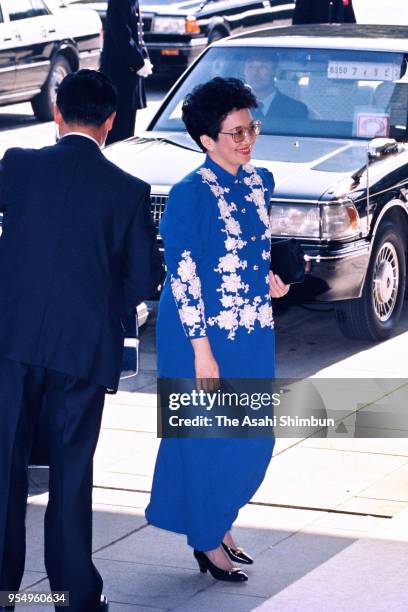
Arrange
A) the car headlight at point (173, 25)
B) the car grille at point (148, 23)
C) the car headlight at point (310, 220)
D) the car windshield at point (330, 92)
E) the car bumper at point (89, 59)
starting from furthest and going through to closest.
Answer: the car grille at point (148, 23) < the car headlight at point (173, 25) < the car bumper at point (89, 59) < the car windshield at point (330, 92) < the car headlight at point (310, 220)

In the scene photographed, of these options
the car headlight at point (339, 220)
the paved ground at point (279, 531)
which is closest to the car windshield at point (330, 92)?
the car headlight at point (339, 220)

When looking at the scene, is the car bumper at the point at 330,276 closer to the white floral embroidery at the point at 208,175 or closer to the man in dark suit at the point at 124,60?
the white floral embroidery at the point at 208,175

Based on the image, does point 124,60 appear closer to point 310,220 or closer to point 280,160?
point 280,160

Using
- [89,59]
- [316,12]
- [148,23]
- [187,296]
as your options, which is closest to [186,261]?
[187,296]

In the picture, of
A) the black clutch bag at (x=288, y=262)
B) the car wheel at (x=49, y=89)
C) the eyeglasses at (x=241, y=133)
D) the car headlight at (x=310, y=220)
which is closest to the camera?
the eyeglasses at (x=241, y=133)

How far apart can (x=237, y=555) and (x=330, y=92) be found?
4.90 meters

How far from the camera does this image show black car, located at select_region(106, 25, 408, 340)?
861 cm

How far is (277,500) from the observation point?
6312 mm

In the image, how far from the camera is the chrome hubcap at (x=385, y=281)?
913 centimetres

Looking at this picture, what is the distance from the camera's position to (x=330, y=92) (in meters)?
9.77

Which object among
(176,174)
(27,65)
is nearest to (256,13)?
(27,65)

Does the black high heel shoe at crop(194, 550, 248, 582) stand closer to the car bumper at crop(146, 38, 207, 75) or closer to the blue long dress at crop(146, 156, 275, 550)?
the blue long dress at crop(146, 156, 275, 550)

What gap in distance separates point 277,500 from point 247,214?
1567 mm

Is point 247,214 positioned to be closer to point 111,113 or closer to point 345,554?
point 111,113
